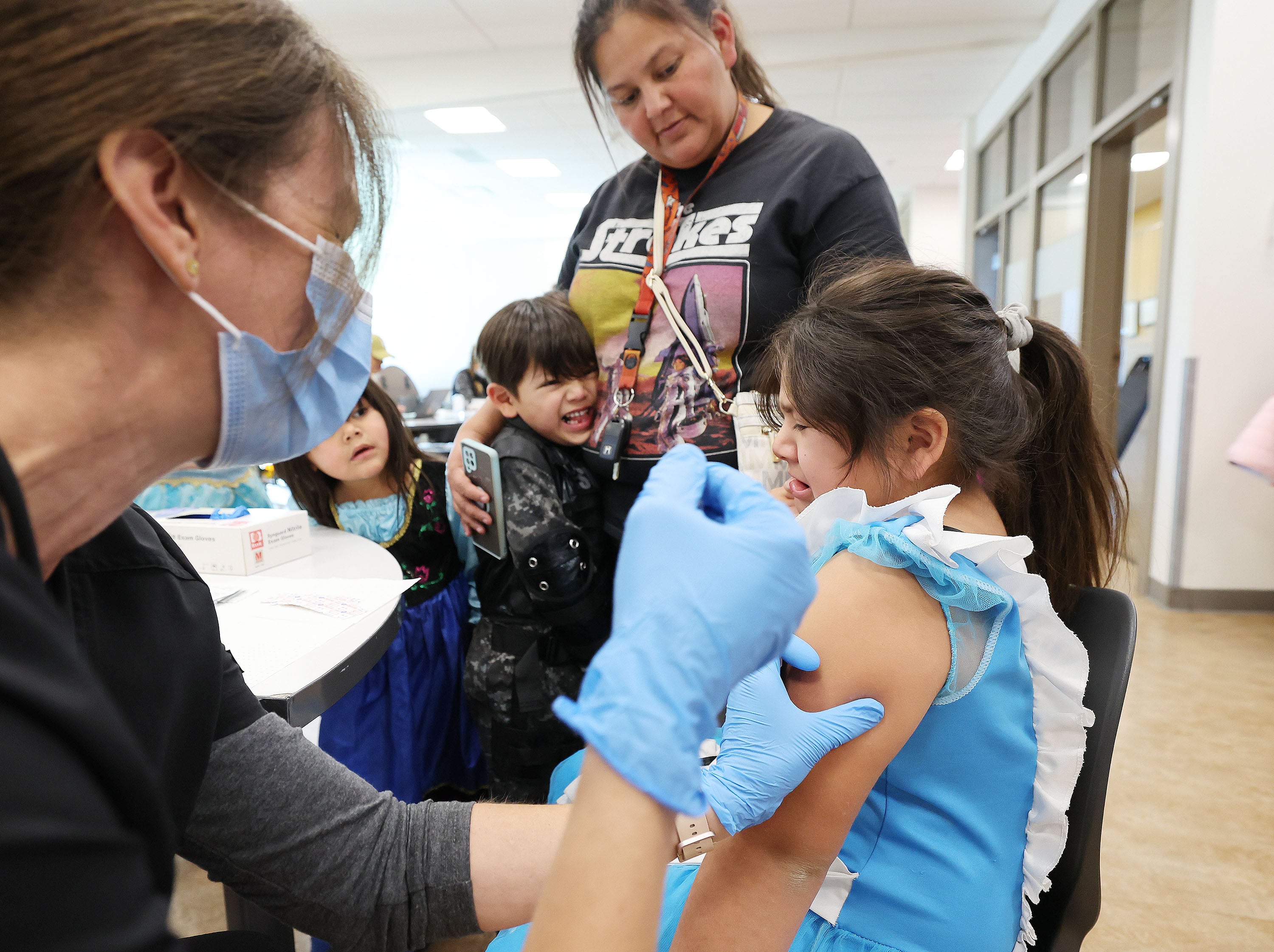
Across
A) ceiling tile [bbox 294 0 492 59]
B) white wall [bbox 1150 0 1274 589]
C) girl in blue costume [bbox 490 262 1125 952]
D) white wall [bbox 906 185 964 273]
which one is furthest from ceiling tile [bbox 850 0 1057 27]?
girl in blue costume [bbox 490 262 1125 952]

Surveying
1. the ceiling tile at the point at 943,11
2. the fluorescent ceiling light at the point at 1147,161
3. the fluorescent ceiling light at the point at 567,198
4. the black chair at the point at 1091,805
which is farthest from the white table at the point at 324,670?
the fluorescent ceiling light at the point at 567,198

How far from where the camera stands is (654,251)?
133 cm

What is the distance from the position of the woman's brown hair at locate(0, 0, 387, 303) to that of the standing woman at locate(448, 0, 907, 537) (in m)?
0.78

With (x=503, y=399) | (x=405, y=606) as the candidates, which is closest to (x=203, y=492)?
(x=405, y=606)

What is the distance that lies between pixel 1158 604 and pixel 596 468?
9.54 feet

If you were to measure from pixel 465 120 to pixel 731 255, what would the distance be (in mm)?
5577

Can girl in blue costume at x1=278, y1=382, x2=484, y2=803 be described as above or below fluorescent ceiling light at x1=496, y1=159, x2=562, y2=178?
below

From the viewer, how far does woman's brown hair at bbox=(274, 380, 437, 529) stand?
1.85 metres

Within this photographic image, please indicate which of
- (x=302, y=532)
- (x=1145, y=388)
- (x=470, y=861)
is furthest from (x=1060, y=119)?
(x=470, y=861)

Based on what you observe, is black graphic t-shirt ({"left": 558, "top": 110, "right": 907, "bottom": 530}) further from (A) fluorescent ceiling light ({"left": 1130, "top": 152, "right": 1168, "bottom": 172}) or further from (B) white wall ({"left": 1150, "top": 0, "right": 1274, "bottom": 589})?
(A) fluorescent ceiling light ({"left": 1130, "top": 152, "right": 1168, "bottom": 172})

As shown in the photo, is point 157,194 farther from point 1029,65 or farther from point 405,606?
point 1029,65

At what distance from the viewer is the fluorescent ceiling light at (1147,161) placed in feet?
11.9

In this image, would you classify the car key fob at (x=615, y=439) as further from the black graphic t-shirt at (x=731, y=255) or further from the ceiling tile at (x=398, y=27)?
the ceiling tile at (x=398, y=27)

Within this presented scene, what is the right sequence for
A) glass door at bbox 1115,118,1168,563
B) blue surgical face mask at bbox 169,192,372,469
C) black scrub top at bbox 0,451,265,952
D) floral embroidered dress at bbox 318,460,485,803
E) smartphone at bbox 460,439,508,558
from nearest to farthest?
black scrub top at bbox 0,451,265,952 < blue surgical face mask at bbox 169,192,372,469 < smartphone at bbox 460,439,508,558 < floral embroidered dress at bbox 318,460,485,803 < glass door at bbox 1115,118,1168,563
